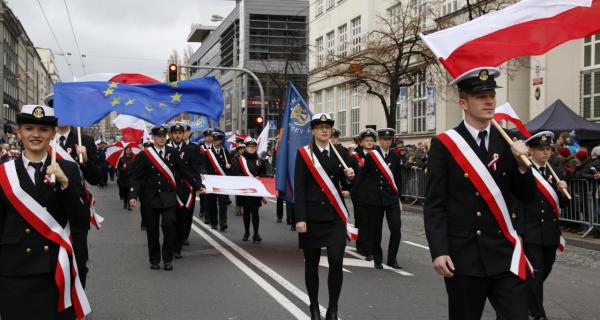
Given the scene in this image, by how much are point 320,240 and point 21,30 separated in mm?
108597

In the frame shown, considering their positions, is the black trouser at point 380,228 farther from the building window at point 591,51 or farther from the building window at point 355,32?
the building window at point 355,32

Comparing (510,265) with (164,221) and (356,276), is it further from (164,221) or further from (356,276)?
(164,221)

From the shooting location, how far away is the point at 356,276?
28.7 feet

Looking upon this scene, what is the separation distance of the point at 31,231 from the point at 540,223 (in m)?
4.48

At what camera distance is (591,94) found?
71.6ft

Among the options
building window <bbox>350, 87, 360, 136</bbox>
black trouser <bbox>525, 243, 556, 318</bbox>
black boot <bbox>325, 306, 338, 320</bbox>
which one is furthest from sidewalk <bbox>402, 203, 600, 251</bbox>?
building window <bbox>350, 87, 360, 136</bbox>

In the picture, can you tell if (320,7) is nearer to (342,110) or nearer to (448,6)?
(342,110)

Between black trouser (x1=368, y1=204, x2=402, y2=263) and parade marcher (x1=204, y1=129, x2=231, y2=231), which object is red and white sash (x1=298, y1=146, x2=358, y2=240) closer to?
black trouser (x1=368, y1=204, x2=402, y2=263)

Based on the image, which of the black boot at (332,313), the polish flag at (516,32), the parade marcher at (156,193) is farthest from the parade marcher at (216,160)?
the polish flag at (516,32)

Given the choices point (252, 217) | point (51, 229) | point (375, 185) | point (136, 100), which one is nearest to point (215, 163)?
point (252, 217)

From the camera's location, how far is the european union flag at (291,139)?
27.6 ft

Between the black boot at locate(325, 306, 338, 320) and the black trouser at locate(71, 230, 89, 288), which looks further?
the black boot at locate(325, 306, 338, 320)

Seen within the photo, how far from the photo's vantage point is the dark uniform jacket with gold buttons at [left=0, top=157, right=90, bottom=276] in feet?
12.9

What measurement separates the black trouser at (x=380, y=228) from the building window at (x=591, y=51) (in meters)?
15.1
